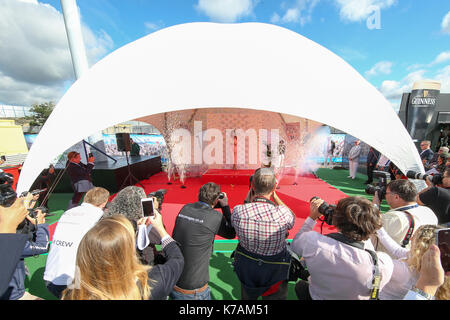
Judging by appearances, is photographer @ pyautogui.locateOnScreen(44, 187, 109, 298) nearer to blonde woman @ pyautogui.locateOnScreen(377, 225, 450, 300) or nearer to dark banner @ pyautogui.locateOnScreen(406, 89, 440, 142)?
blonde woman @ pyautogui.locateOnScreen(377, 225, 450, 300)

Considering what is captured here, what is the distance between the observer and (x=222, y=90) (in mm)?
2953

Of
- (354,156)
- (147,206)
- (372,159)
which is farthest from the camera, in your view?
(354,156)

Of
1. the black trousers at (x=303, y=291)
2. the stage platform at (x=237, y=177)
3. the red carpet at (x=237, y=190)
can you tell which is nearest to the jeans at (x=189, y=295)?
the black trousers at (x=303, y=291)

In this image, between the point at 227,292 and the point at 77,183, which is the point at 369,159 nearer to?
the point at 227,292

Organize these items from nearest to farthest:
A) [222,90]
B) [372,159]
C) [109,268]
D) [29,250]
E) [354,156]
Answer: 1. [109,268]
2. [29,250]
3. [222,90]
4. [372,159]
5. [354,156]

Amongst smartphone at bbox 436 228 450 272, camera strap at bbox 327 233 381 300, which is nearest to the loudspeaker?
camera strap at bbox 327 233 381 300

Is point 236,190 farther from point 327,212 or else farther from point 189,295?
point 327,212

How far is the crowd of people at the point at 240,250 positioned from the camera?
0.88 meters

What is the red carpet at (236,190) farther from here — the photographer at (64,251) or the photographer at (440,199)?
the photographer at (64,251)

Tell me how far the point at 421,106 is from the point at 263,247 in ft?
40.2

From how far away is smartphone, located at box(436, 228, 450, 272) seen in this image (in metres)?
0.95

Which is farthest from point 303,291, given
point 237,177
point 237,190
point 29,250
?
point 237,177

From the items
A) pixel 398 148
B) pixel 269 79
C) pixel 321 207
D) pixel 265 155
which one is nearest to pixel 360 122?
pixel 398 148
